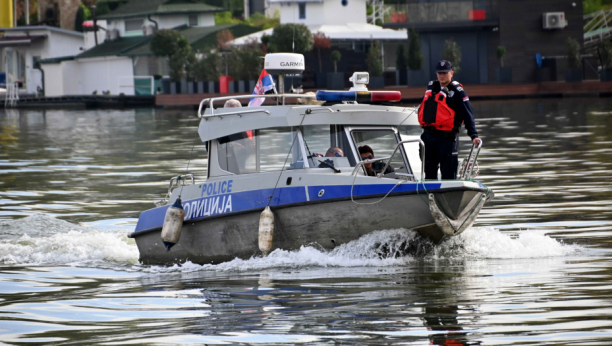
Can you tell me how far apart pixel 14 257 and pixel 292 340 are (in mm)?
6246

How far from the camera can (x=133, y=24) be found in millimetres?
72062

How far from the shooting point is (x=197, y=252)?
443 inches

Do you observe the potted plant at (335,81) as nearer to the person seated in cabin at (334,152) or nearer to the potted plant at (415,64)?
the potted plant at (415,64)

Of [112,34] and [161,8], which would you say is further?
[112,34]

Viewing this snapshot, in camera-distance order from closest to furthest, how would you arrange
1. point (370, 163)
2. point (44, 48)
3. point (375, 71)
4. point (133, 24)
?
point (370, 163), point (375, 71), point (133, 24), point (44, 48)

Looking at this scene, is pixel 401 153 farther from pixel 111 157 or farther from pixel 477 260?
pixel 111 157

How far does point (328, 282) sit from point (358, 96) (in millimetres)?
2577

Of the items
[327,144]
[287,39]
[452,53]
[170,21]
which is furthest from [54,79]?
[327,144]

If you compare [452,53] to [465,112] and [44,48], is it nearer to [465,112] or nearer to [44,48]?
[465,112]

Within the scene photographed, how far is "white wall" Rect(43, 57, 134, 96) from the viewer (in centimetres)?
6731

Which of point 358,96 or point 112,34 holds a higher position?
point 112,34

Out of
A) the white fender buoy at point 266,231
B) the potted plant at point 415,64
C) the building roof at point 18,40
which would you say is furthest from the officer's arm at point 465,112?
the building roof at point 18,40

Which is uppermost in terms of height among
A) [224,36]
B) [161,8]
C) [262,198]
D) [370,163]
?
[161,8]

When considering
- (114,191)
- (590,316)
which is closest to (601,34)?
(114,191)
